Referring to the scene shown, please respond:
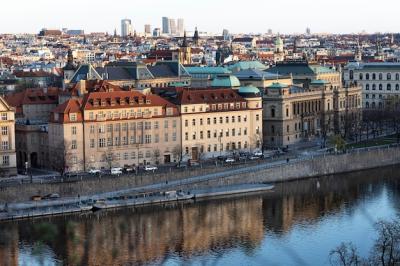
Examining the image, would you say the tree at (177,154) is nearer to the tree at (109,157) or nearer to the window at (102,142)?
the tree at (109,157)

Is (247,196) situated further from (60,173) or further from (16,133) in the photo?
(16,133)

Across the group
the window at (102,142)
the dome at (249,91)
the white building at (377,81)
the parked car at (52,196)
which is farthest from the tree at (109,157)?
the white building at (377,81)

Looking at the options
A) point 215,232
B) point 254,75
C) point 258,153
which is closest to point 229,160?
point 258,153

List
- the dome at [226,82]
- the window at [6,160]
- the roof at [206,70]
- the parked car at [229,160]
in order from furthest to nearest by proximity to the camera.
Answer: the roof at [206,70]
the dome at [226,82]
the parked car at [229,160]
the window at [6,160]

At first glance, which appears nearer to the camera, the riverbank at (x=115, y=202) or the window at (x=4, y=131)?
the riverbank at (x=115, y=202)

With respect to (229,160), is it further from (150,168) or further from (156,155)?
(150,168)

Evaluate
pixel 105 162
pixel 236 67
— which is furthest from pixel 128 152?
pixel 236 67

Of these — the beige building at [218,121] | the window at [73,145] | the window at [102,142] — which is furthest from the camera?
the beige building at [218,121]
